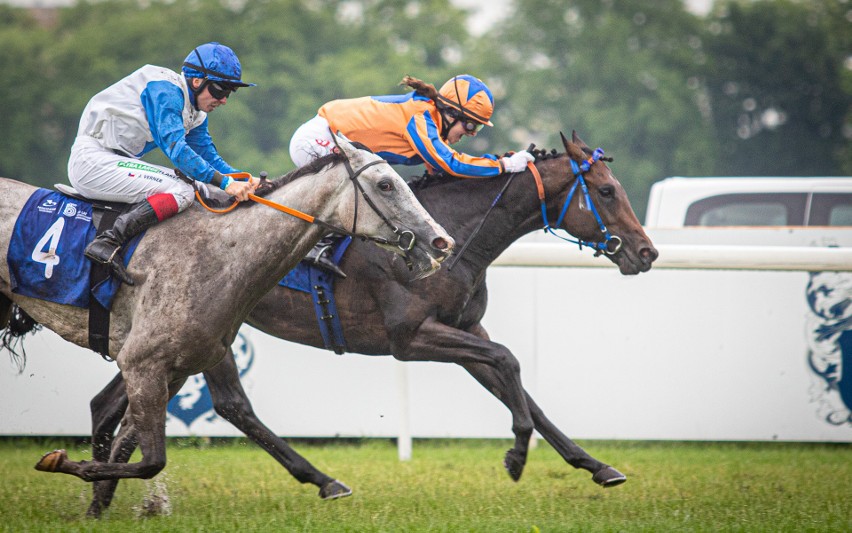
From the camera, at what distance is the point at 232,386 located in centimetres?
593

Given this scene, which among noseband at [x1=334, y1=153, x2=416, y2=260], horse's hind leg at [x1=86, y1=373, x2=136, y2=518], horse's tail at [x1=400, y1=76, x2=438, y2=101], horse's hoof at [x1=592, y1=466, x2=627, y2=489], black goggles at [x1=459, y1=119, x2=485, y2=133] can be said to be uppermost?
horse's tail at [x1=400, y1=76, x2=438, y2=101]

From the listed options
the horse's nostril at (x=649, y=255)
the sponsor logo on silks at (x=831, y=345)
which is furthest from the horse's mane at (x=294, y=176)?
the sponsor logo on silks at (x=831, y=345)

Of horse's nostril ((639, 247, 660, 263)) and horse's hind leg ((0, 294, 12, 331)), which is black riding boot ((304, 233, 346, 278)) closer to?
horse's hind leg ((0, 294, 12, 331))

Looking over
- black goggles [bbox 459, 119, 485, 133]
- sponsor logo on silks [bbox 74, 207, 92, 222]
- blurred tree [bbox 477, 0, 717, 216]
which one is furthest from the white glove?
blurred tree [bbox 477, 0, 717, 216]

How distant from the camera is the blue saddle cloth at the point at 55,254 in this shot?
16.2 ft

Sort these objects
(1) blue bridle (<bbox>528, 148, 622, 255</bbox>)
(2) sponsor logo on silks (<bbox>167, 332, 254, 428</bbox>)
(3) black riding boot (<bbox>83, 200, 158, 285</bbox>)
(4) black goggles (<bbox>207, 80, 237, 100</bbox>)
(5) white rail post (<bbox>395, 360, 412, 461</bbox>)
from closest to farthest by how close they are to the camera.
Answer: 1. (3) black riding boot (<bbox>83, 200, 158, 285</bbox>)
2. (4) black goggles (<bbox>207, 80, 237, 100</bbox>)
3. (1) blue bridle (<bbox>528, 148, 622, 255</bbox>)
4. (5) white rail post (<bbox>395, 360, 412, 461</bbox>)
5. (2) sponsor logo on silks (<bbox>167, 332, 254, 428</bbox>)

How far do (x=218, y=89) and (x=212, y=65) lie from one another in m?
0.13

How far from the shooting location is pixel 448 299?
18.7 feet

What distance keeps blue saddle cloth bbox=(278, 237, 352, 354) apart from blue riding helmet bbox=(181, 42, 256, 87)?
109 centimetres

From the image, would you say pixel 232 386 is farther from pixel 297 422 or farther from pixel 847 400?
pixel 847 400

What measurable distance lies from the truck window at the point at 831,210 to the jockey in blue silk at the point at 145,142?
6.47 meters

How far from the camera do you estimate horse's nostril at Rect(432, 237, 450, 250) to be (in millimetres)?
4586

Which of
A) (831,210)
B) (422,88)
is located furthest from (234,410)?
(831,210)

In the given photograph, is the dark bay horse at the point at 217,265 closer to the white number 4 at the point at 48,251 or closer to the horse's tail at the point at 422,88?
the white number 4 at the point at 48,251
